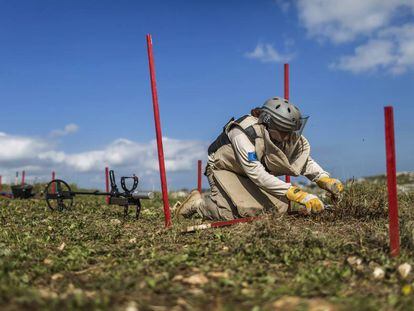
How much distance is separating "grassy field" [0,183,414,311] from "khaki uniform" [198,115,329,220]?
0.91m

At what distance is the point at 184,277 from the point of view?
15.2 ft

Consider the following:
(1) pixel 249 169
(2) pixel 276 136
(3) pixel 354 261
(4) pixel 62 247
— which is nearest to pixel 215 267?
(3) pixel 354 261

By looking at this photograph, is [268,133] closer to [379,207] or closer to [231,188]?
[231,188]

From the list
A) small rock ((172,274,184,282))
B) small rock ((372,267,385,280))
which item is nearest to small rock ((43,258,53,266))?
small rock ((172,274,184,282))

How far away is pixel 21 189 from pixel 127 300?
558 inches

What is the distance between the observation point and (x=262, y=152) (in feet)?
27.2

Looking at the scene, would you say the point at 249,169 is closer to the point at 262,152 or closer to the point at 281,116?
the point at 262,152

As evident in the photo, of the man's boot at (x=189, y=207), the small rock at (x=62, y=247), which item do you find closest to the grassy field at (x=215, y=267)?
the small rock at (x=62, y=247)

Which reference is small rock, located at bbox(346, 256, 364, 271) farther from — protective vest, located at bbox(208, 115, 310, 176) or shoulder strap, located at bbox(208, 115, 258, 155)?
shoulder strap, located at bbox(208, 115, 258, 155)

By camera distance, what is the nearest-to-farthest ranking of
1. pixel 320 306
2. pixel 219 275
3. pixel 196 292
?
pixel 320 306, pixel 196 292, pixel 219 275

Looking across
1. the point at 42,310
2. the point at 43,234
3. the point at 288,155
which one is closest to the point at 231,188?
the point at 288,155

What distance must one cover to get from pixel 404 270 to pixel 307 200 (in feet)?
9.41

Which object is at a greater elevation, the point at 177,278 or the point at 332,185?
the point at 332,185

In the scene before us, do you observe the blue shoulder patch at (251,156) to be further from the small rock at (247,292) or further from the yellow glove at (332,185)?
the small rock at (247,292)
